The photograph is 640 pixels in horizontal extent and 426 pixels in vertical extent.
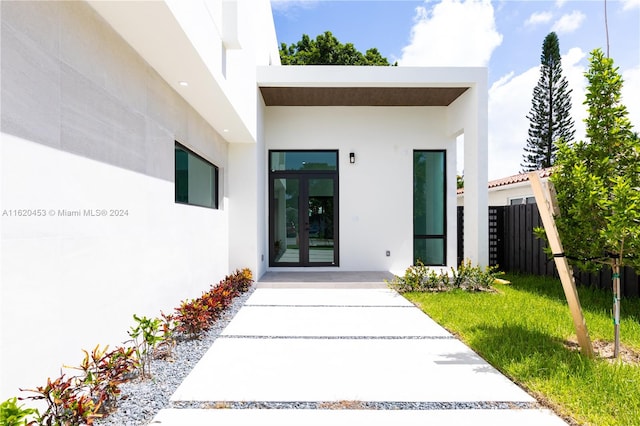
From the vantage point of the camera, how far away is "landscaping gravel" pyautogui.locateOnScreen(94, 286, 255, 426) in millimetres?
2252

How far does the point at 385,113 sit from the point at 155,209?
648cm

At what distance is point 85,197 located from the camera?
245 cm

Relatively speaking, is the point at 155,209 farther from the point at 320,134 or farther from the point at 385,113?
the point at 385,113

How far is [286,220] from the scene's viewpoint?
843 centimetres

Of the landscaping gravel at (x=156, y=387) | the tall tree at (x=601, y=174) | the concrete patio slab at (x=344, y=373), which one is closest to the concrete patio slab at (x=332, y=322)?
the concrete patio slab at (x=344, y=373)

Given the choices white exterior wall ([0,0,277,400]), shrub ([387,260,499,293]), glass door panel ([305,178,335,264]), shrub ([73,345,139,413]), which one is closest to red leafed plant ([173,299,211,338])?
white exterior wall ([0,0,277,400])

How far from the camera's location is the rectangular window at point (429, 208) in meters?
8.54

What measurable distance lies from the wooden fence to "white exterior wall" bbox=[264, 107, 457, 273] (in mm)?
1031

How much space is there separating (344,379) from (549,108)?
23065 mm

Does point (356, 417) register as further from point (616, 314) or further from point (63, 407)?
point (616, 314)

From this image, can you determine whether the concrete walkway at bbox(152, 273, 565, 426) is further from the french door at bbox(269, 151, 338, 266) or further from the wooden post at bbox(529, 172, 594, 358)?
the french door at bbox(269, 151, 338, 266)

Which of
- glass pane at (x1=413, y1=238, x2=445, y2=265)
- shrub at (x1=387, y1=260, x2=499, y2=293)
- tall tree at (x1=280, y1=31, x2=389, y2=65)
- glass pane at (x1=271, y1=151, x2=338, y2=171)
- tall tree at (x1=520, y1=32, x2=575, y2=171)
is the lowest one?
shrub at (x1=387, y1=260, x2=499, y2=293)

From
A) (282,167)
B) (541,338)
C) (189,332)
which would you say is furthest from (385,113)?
(189,332)

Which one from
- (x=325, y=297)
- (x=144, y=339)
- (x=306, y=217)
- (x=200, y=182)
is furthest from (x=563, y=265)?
(x=306, y=217)
